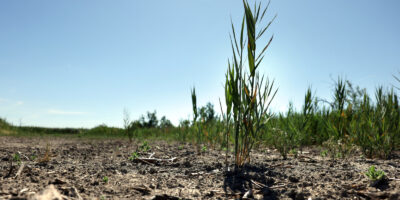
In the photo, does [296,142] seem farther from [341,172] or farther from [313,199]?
[313,199]

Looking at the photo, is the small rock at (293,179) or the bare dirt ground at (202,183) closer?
the bare dirt ground at (202,183)

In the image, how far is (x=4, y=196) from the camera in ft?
5.28

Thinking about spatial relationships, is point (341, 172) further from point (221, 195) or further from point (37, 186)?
point (37, 186)

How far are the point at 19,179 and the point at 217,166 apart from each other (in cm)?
164

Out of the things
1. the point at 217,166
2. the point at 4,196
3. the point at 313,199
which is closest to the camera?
the point at 4,196

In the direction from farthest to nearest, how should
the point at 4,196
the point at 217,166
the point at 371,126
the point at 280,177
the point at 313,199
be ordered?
the point at 371,126
the point at 217,166
the point at 280,177
the point at 313,199
the point at 4,196

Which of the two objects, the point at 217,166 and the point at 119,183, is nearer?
the point at 119,183

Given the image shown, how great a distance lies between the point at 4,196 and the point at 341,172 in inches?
99.7

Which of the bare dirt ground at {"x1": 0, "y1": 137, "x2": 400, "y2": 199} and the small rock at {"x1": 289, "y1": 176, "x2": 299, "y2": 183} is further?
the small rock at {"x1": 289, "y1": 176, "x2": 299, "y2": 183}

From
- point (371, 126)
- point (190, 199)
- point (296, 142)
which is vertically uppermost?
point (371, 126)

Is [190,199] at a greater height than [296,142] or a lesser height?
lesser

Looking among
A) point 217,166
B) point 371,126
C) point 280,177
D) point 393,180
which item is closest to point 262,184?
point 280,177

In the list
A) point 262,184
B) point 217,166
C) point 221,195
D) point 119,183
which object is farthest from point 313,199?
point 119,183

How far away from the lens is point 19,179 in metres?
2.03
